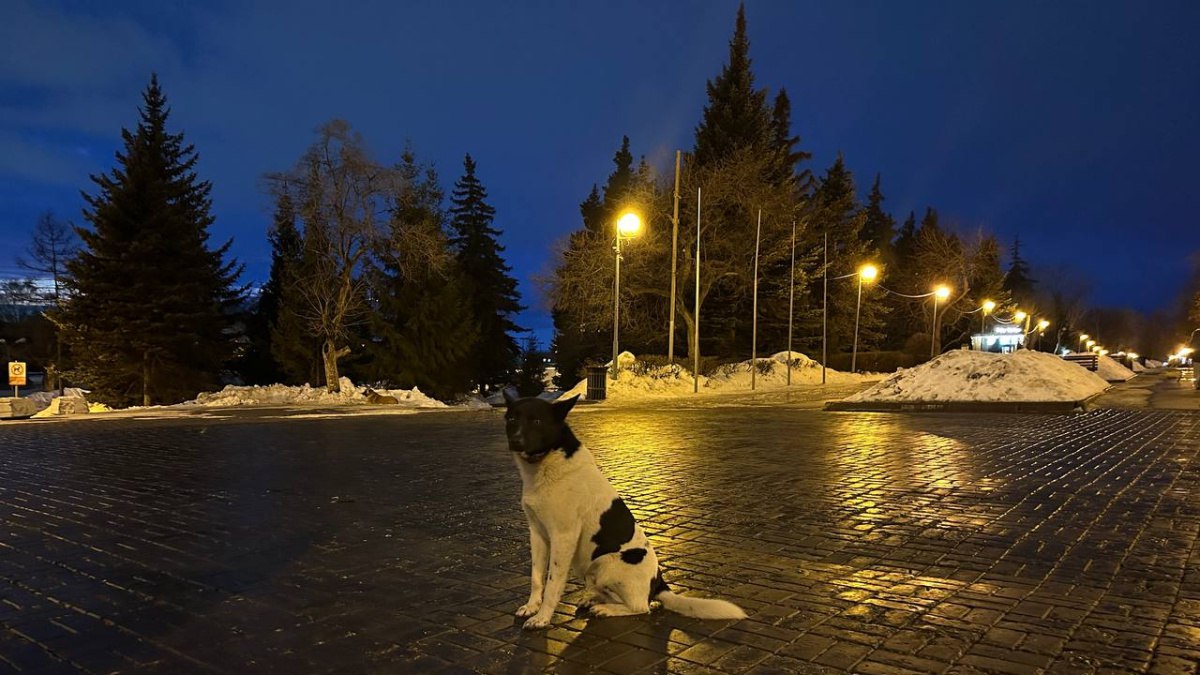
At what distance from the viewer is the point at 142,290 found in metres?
32.5

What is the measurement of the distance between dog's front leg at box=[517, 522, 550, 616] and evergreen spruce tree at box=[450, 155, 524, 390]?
46.0 metres

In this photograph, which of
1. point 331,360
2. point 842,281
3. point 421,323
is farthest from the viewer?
point 842,281

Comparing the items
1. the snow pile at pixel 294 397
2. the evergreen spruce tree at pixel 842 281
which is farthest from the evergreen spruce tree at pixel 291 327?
the evergreen spruce tree at pixel 842 281

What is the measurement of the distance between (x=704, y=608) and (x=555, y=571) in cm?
80

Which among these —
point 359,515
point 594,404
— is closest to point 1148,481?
point 359,515

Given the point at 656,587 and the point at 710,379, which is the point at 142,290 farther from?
the point at 656,587

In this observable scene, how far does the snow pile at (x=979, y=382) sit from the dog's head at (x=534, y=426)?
17.2m

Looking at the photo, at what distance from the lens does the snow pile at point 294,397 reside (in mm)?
24750

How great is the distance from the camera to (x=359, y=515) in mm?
6699

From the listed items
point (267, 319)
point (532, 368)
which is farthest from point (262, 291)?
point (532, 368)

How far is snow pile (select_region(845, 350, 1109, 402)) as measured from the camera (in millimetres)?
18625

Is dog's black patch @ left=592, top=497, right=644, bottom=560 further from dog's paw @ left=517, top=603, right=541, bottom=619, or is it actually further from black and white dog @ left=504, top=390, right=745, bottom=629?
dog's paw @ left=517, top=603, right=541, bottom=619

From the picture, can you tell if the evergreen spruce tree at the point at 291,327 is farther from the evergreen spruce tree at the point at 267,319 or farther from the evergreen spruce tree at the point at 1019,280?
the evergreen spruce tree at the point at 1019,280

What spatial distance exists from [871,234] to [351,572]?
76103 millimetres
